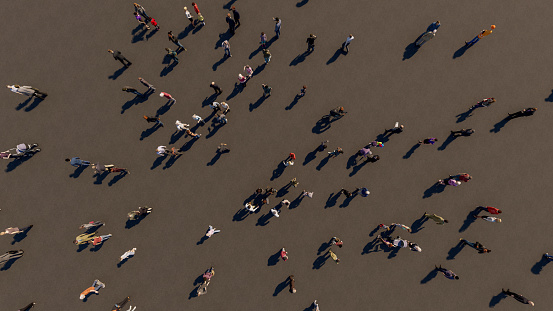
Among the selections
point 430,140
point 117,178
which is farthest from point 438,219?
point 117,178

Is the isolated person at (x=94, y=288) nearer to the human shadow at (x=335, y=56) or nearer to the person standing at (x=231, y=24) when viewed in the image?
the person standing at (x=231, y=24)

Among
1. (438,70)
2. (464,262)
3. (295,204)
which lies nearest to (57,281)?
(295,204)

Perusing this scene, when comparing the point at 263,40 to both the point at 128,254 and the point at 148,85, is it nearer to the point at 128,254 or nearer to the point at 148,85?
the point at 148,85

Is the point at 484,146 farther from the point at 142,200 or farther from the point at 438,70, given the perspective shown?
the point at 142,200

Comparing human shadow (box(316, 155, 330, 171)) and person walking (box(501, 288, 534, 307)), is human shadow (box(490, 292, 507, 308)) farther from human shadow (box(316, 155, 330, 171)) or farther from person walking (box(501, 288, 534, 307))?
human shadow (box(316, 155, 330, 171))

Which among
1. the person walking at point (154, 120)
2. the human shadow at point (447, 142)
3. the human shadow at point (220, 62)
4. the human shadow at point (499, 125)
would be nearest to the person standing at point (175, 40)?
the human shadow at point (220, 62)
